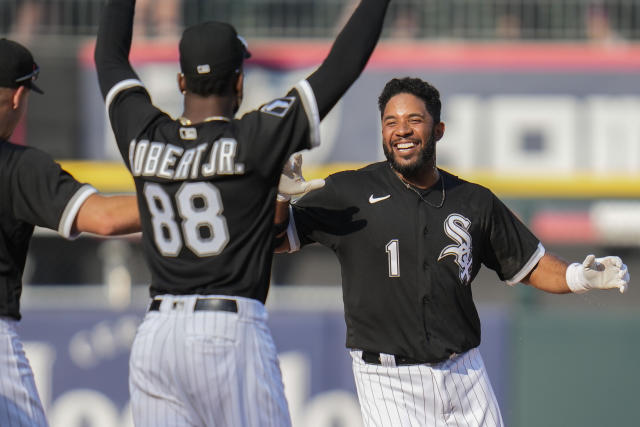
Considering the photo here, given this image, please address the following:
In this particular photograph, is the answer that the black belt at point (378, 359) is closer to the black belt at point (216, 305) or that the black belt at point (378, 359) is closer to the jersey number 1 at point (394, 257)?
the jersey number 1 at point (394, 257)

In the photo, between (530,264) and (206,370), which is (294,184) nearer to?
(206,370)

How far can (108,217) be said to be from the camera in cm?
393

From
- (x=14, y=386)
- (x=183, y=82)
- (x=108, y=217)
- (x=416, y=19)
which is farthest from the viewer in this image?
(x=416, y=19)

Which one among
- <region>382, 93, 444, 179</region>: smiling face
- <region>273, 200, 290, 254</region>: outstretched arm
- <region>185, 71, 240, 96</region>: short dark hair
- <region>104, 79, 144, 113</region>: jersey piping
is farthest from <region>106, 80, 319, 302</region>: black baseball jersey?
<region>382, 93, 444, 179</region>: smiling face

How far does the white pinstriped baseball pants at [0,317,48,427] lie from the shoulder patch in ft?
4.22

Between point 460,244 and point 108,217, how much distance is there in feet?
5.25

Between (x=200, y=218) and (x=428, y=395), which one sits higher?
(x=200, y=218)

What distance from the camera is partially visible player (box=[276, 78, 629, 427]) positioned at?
473 cm

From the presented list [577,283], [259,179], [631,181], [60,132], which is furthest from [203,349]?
[60,132]

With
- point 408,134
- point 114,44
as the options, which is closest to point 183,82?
point 114,44

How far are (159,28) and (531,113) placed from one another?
3854mm

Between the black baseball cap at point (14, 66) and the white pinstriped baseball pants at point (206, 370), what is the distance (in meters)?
1.11

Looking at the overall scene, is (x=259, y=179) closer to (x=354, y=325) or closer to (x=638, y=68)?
(x=354, y=325)

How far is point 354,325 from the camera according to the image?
484 centimetres
